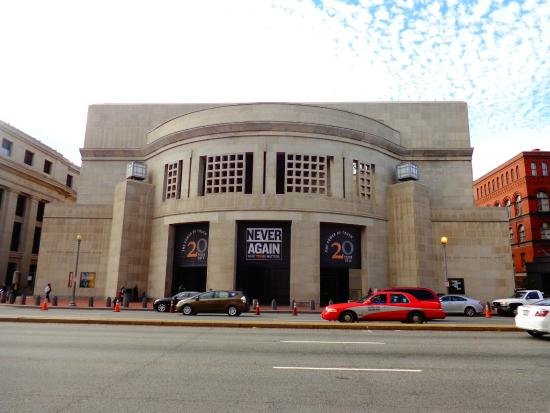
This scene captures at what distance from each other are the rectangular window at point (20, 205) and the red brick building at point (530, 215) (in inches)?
2472

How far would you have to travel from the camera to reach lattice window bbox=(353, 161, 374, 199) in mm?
34812

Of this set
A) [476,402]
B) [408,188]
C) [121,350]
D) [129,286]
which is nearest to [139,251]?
[129,286]

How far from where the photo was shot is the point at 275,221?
3244 cm

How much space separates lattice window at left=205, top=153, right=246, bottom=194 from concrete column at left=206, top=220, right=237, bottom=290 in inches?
126

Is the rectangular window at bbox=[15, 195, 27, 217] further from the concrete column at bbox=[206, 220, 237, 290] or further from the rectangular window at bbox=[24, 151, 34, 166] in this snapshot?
the concrete column at bbox=[206, 220, 237, 290]

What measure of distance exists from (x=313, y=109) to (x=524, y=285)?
3770 cm

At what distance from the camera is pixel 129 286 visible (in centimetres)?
3462

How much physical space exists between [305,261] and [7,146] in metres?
42.8

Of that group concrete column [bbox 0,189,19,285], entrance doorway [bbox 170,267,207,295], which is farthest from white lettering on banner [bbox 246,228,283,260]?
concrete column [bbox 0,189,19,285]

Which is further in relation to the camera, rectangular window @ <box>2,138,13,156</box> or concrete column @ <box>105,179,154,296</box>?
rectangular window @ <box>2,138,13,156</box>

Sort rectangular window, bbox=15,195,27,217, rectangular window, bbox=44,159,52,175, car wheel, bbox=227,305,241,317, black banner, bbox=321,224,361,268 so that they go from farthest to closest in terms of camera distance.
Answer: rectangular window, bbox=44,159,52,175
rectangular window, bbox=15,195,27,217
black banner, bbox=321,224,361,268
car wheel, bbox=227,305,241,317

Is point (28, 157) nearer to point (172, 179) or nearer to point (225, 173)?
point (172, 179)

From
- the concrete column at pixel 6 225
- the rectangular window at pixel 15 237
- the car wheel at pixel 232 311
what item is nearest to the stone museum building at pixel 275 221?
the car wheel at pixel 232 311

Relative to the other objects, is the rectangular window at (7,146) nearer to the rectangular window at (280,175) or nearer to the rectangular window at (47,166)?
the rectangular window at (47,166)
